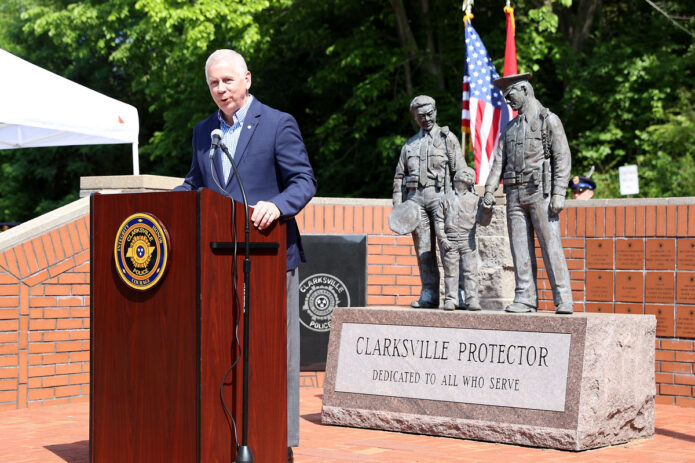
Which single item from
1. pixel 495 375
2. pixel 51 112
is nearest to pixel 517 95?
pixel 495 375

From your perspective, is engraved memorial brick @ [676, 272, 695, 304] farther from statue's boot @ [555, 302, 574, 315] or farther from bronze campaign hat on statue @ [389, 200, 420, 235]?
bronze campaign hat on statue @ [389, 200, 420, 235]

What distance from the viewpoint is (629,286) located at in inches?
321

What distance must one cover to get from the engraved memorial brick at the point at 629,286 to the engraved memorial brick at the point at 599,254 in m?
0.14

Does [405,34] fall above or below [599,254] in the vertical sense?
above

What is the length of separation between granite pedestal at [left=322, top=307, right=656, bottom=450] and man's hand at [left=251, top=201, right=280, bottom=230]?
2701mm

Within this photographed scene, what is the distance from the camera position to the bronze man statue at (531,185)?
6395 millimetres

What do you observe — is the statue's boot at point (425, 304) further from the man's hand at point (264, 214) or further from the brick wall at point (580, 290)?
the man's hand at point (264, 214)

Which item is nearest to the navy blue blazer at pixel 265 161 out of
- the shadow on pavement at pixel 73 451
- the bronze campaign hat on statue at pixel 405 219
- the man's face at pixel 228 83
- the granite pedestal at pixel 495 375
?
the man's face at pixel 228 83

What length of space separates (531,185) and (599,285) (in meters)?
2.25

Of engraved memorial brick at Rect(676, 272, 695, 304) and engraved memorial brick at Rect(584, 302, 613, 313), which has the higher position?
engraved memorial brick at Rect(676, 272, 695, 304)

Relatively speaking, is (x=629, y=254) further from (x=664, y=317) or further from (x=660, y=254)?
(x=664, y=317)

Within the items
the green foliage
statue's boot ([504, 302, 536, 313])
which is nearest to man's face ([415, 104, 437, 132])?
statue's boot ([504, 302, 536, 313])

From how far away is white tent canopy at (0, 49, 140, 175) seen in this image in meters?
8.27

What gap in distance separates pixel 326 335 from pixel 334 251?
79cm
